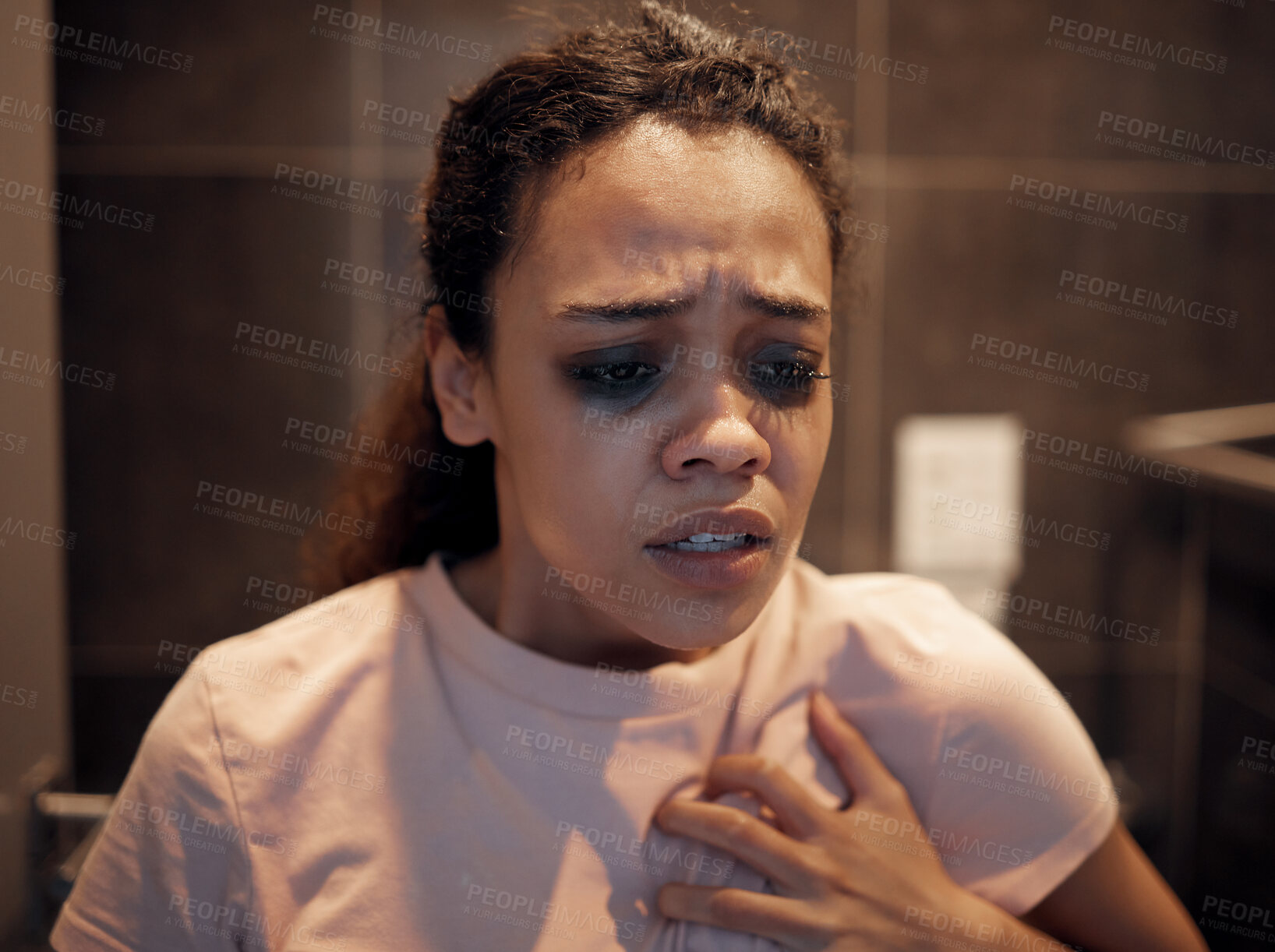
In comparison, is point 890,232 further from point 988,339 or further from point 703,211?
point 703,211

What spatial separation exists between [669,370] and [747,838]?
0.33 metres

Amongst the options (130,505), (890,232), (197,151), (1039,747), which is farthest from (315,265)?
(1039,747)

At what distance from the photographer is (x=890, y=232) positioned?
1.44 m

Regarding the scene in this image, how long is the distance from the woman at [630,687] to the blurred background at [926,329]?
0.71 metres

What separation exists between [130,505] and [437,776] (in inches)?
39.7
